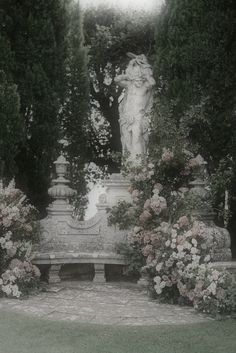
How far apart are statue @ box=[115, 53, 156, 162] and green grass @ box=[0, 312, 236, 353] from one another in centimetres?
431

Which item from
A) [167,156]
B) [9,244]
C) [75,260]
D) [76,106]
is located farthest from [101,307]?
[76,106]

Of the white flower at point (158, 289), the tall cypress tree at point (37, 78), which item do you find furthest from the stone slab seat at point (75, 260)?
the tall cypress tree at point (37, 78)

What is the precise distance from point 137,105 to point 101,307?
13.4 ft

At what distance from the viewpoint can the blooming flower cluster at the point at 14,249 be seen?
7426 millimetres

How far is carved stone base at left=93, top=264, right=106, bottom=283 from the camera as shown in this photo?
9.14 meters

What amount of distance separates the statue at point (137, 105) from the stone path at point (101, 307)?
2714 mm

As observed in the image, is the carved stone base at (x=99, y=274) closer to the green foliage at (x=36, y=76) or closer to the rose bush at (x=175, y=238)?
the rose bush at (x=175, y=238)

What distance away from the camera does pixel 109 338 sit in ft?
17.9

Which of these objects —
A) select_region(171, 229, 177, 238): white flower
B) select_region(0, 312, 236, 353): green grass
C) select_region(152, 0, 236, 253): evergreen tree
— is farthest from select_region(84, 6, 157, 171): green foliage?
select_region(0, 312, 236, 353): green grass

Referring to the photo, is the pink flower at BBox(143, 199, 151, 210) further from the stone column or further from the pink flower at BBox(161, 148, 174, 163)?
the stone column

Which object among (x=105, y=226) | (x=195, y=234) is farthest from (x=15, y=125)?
(x=195, y=234)

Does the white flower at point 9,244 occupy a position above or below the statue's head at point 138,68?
below

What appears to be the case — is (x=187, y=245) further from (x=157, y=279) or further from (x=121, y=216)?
(x=121, y=216)

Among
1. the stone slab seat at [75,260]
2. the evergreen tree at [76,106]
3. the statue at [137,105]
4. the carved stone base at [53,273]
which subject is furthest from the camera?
the evergreen tree at [76,106]
